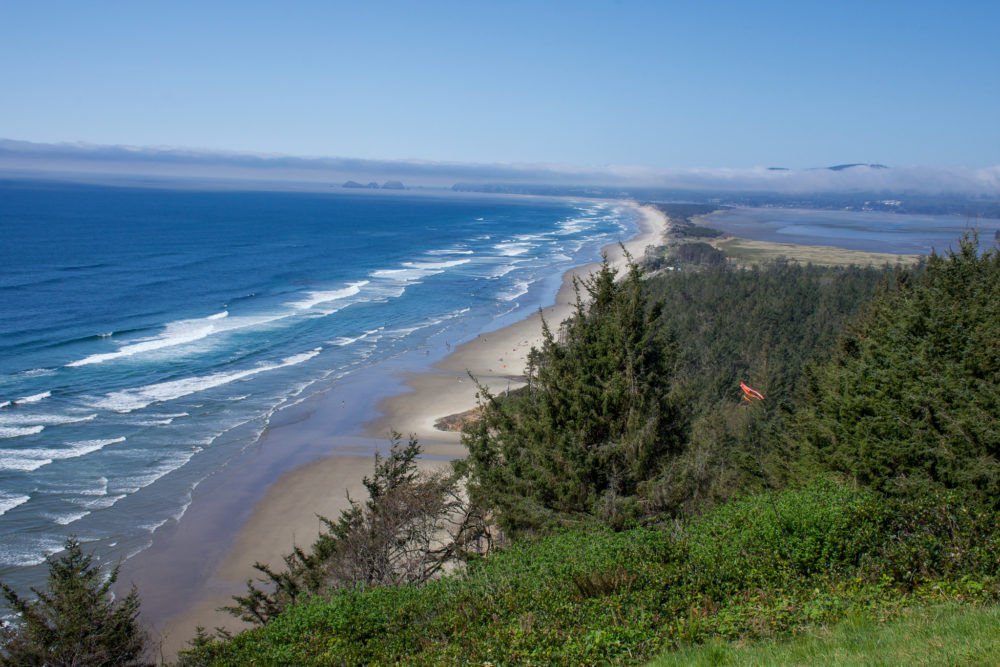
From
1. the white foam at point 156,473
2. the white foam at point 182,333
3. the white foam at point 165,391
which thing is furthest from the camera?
the white foam at point 182,333

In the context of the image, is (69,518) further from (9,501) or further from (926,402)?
(926,402)

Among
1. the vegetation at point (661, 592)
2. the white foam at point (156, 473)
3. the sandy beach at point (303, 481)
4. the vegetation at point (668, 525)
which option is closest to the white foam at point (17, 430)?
the white foam at point (156, 473)

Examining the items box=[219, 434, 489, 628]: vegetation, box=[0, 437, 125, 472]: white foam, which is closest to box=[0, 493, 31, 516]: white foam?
box=[0, 437, 125, 472]: white foam

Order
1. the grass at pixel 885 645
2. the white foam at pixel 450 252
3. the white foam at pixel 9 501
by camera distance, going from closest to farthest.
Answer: the grass at pixel 885 645
the white foam at pixel 9 501
the white foam at pixel 450 252

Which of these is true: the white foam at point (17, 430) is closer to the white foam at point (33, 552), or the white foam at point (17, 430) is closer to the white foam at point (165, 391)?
the white foam at point (165, 391)

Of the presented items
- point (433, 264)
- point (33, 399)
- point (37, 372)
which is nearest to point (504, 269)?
point (433, 264)

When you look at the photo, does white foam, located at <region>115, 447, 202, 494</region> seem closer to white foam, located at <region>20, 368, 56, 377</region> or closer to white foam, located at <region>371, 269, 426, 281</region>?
white foam, located at <region>20, 368, 56, 377</region>

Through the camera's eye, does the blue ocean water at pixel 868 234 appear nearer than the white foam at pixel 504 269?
No

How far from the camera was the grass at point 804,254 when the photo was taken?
Answer: 290ft

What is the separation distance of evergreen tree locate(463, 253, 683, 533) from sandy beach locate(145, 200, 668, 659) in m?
9.40

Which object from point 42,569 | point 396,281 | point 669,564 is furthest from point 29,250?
point 669,564

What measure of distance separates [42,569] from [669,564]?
744 inches

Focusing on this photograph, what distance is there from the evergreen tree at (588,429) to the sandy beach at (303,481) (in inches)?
370

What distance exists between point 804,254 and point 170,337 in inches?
3537
